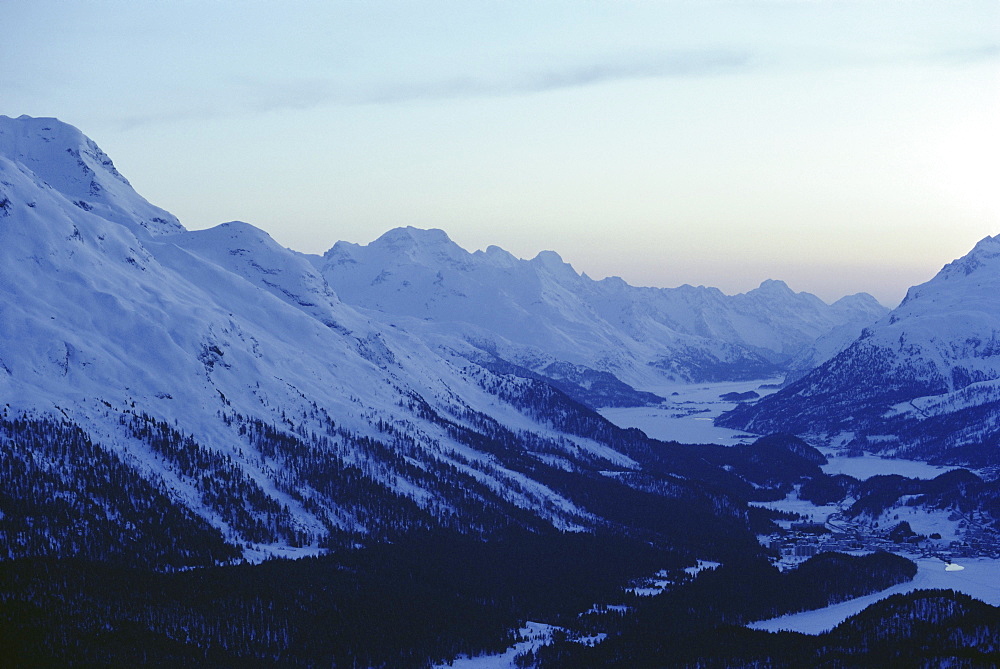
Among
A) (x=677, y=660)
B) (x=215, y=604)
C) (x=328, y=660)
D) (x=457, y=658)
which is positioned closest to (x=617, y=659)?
(x=677, y=660)

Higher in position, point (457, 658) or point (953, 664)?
point (953, 664)

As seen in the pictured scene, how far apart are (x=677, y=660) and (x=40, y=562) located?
4145 inches

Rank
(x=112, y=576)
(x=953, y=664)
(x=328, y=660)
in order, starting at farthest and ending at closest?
(x=112, y=576) → (x=328, y=660) → (x=953, y=664)

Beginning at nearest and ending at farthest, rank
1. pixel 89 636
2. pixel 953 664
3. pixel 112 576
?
pixel 953 664 → pixel 89 636 → pixel 112 576

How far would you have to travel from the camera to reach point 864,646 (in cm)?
17562

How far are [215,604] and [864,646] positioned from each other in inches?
4151

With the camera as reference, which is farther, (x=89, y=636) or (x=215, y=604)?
(x=215, y=604)

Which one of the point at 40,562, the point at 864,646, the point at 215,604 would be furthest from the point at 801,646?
the point at 40,562

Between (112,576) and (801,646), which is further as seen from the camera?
(112,576)

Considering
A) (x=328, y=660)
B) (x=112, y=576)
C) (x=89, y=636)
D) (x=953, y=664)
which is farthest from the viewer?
(x=112, y=576)

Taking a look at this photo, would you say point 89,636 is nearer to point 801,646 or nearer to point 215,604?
point 215,604

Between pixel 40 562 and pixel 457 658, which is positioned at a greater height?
pixel 40 562

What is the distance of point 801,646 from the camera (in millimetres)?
181750

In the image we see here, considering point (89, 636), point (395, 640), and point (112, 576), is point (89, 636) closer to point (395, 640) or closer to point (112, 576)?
point (112, 576)
